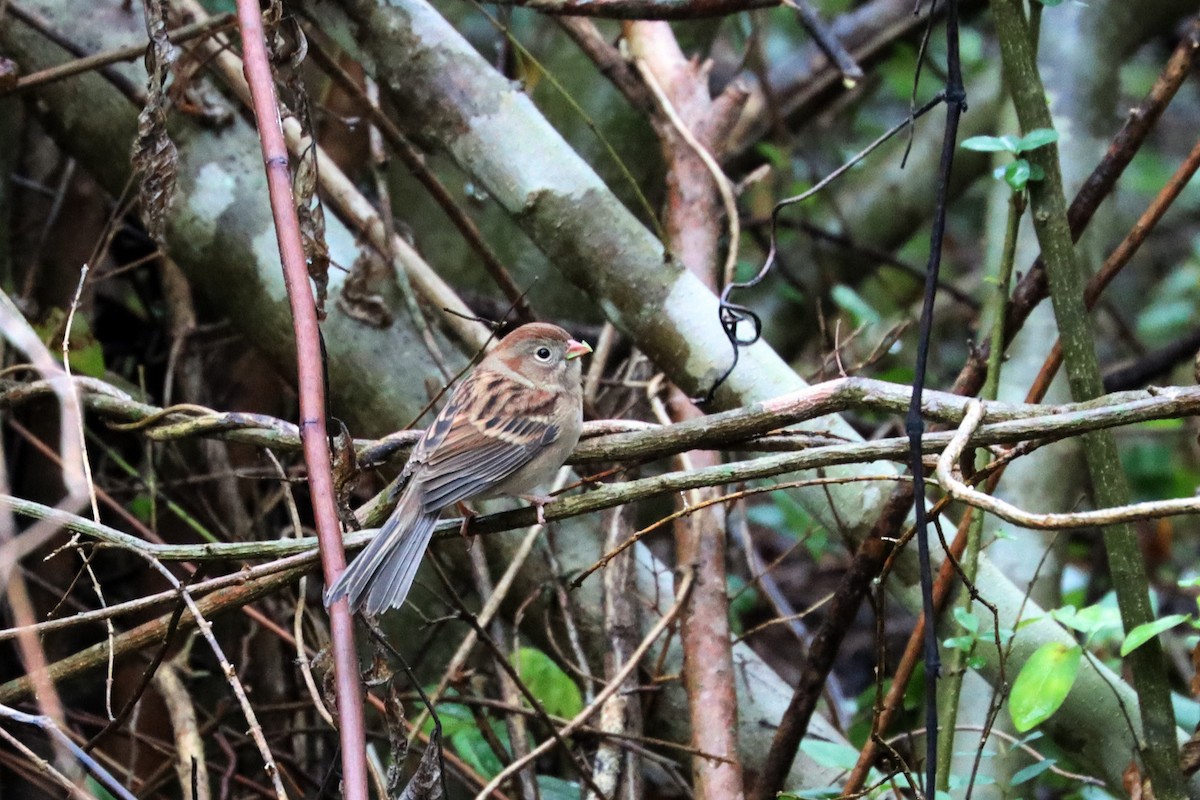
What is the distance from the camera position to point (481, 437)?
10.6 feet

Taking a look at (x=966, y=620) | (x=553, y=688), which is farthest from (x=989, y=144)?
(x=553, y=688)

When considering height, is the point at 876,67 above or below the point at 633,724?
above

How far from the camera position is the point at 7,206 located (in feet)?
14.7

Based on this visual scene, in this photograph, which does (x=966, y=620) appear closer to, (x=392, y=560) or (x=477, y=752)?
(x=392, y=560)

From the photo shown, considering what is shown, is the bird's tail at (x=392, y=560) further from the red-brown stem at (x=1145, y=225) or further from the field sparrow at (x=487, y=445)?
the red-brown stem at (x=1145, y=225)

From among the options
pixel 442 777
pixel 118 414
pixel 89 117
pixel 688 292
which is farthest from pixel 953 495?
pixel 89 117

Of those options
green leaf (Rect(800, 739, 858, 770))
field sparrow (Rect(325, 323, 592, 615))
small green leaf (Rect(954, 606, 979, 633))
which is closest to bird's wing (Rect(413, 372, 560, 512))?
field sparrow (Rect(325, 323, 592, 615))

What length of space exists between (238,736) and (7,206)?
7.15 ft

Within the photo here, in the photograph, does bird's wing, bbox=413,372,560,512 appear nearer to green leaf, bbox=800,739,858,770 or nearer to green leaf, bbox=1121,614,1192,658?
green leaf, bbox=800,739,858,770

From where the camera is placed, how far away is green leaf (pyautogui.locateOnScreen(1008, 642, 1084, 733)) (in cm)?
237

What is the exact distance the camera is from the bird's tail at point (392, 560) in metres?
2.38

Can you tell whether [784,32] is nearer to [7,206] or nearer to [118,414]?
[7,206]

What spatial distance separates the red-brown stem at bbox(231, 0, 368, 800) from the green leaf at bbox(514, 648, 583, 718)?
1675mm

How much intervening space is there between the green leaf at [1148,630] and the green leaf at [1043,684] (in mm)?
93
